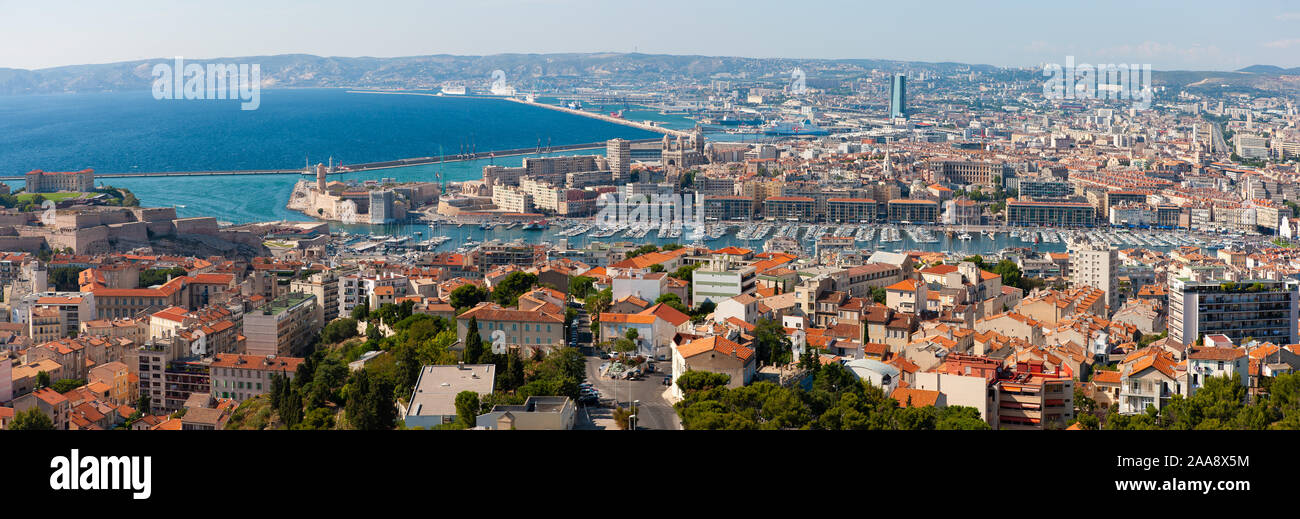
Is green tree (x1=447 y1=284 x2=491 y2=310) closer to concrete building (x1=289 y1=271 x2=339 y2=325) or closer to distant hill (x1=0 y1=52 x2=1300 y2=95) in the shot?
concrete building (x1=289 y1=271 x2=339 y2=325)

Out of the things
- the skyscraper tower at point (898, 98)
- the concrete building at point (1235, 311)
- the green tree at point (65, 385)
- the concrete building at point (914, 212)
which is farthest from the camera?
the skyscraper tower at point (898, 98)

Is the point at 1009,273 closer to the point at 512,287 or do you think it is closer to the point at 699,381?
the point at 512,287

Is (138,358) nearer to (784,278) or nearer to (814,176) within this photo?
(784,278)

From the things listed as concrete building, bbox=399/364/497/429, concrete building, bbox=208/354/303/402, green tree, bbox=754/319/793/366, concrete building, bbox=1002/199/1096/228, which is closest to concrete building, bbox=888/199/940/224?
concrete building, bbox=1002/199/1096/228

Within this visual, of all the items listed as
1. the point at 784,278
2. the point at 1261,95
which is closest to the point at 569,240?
the point at 784,278

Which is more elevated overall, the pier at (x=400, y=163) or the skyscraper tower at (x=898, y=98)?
the skyscraper tower at (x=898, y=98)

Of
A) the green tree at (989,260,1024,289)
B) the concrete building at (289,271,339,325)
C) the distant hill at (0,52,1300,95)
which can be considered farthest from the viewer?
the distant hill at (0,52,1300,95)

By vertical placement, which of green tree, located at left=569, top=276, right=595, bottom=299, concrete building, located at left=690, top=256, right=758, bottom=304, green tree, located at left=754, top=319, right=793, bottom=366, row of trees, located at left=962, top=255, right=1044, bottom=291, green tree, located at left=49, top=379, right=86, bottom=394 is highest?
concrete building, located at left=690, top=256, right=758, bottom=304

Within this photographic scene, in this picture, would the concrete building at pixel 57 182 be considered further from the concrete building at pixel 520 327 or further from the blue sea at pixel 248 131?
the concrete building at pixel 520 327

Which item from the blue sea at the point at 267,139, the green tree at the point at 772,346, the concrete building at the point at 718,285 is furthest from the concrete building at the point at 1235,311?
the blue sea at the point at 267,139
